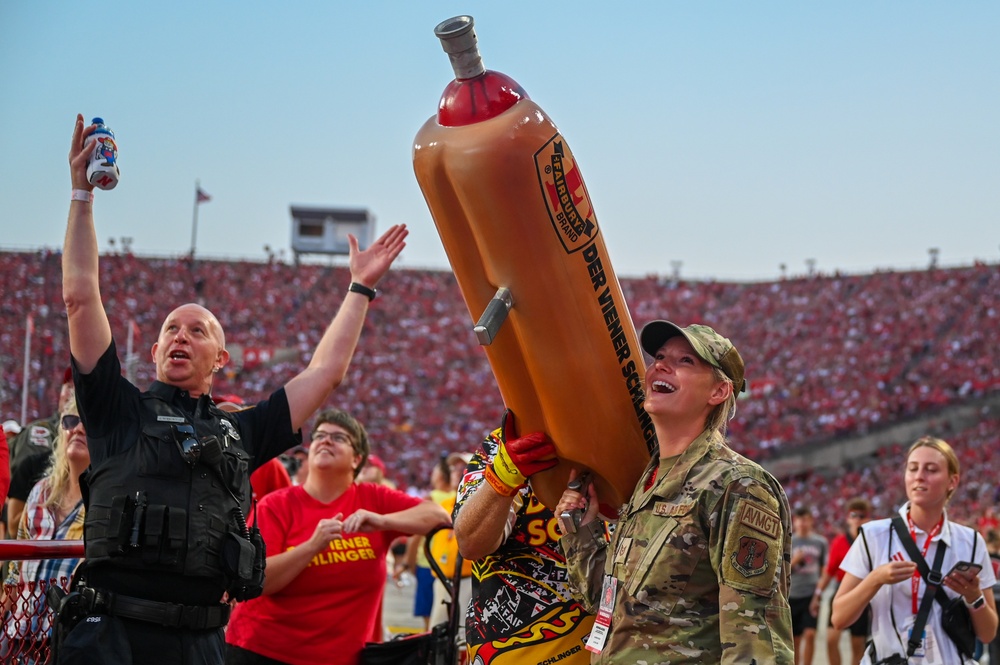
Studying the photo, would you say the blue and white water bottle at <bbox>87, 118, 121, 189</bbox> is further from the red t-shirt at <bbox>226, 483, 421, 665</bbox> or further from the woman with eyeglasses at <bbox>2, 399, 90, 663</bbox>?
the red t-shirt at <bbox>226, 483, 421, 665</bbox>

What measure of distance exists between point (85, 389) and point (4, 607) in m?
1.18

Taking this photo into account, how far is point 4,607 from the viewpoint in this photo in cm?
383

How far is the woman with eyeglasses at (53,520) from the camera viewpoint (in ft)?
12.7

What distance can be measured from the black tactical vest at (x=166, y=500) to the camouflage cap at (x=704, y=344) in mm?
1374

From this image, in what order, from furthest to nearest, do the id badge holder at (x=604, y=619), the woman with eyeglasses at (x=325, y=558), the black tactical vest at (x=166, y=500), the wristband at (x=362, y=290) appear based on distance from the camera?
the woman with eyeglasses at (x=325, y=558) → the wristband at (x=362, y=290) → the black tactical vest at (x=166, y=500) → the id badge holder at (x=604, y=619)

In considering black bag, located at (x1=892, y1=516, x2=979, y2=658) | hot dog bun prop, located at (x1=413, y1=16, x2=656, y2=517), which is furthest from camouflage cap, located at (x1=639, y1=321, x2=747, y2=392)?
black bag, located at (x1=892, y1=516, x2=979, y2=658)

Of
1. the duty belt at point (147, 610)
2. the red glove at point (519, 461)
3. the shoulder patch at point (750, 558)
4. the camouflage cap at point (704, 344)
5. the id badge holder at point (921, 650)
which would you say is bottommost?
the id badge holder at point (921, 650)

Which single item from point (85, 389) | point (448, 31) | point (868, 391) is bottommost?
point (85, 389)

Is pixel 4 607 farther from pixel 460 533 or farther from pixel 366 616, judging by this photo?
pixel 460 533

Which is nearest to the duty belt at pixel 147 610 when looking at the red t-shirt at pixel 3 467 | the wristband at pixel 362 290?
the red t-shirt at pixel 3 467

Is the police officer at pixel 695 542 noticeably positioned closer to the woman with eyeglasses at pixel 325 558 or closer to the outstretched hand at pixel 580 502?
the outstretched hand at pixel 580 502

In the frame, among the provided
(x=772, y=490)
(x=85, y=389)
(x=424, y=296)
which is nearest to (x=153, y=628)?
(x=85, y=389)

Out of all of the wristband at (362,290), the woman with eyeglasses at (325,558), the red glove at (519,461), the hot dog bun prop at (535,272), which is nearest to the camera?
the hot dog bun prop at (535,272)

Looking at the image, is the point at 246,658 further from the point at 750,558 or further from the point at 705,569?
the point at 750,558
